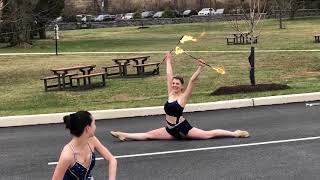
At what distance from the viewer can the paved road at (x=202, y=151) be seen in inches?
289

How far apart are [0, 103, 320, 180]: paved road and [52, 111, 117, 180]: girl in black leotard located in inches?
104

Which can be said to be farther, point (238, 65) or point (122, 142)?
point (238, 65)

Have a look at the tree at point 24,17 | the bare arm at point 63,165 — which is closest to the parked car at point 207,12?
the tree at point 24,17

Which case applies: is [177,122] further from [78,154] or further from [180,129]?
[78,154]

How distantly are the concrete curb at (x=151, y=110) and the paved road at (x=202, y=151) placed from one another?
0.92 feet

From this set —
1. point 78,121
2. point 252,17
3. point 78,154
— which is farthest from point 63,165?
point 252,17

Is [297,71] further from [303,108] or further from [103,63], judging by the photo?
[103,63]

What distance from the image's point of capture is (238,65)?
23.1 meters

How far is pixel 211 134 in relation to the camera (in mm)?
9211

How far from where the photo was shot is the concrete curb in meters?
11.3

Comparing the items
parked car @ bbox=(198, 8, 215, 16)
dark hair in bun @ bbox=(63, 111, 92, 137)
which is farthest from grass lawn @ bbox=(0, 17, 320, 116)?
parked car @ bbox=(198, 8, 215, 16)

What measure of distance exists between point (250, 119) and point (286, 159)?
311cm

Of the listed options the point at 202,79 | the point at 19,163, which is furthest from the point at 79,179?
the point at 202,79

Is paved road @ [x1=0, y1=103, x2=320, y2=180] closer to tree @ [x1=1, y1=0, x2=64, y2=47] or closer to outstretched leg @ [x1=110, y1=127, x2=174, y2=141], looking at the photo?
outstretched leg @ [x1=110, y1=127, x2=174, y2=141]
